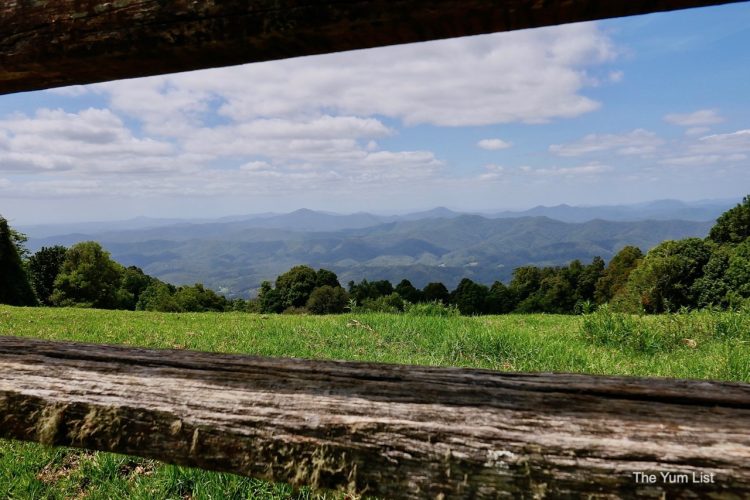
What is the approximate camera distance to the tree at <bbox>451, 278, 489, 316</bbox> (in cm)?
8088

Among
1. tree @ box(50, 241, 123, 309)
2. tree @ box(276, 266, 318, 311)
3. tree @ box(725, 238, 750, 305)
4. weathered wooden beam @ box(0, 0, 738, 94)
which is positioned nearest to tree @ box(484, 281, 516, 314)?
tree @ box(276, 266, 318, 311)

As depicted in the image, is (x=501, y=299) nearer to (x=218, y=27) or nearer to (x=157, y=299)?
(x=157, y=299)

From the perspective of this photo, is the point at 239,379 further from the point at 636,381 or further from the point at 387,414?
the point at 636,381

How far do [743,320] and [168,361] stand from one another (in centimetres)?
1061

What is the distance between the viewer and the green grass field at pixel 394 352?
3.84 m

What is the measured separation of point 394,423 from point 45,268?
73865mm

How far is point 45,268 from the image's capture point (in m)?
62.1

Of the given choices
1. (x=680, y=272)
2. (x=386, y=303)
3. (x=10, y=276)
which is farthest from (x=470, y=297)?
(x=10, y=276)

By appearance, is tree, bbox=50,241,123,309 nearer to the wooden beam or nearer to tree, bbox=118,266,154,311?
tree, bbox=118,266,154,311

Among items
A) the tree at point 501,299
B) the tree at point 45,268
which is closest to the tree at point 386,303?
the tree at point 501,299

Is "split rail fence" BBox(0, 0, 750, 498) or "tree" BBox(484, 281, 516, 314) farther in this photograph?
"tree" BBox(484, 281, 516, 314)

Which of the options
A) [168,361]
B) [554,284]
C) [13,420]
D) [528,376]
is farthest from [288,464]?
[554,284]

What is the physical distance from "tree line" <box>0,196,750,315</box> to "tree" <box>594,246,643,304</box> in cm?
16

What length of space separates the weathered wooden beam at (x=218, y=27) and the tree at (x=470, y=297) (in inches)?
3122
